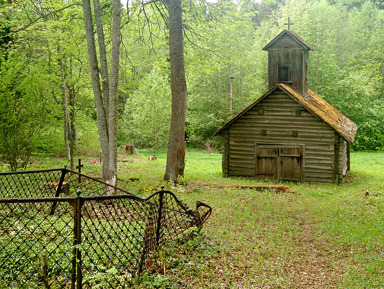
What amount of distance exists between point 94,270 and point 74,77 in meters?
13.4

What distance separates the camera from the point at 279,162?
19.8 metres

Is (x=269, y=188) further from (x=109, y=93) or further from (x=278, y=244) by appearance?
(x=109, y=93)

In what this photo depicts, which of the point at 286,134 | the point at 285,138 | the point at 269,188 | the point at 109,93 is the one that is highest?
the point at 109,93

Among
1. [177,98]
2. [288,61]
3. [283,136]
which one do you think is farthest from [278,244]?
[288,61]

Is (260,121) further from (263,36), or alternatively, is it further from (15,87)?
(263,36)

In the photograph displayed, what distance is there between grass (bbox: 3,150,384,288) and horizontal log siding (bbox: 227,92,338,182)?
3.78m

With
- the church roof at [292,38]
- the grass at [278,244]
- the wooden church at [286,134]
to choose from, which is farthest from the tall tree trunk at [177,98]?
the church roof at [292,38]

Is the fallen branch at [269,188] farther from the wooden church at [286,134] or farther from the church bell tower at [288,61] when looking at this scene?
the church bell tower at [288,61]

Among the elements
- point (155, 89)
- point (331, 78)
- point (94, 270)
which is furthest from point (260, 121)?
point (331, 78)

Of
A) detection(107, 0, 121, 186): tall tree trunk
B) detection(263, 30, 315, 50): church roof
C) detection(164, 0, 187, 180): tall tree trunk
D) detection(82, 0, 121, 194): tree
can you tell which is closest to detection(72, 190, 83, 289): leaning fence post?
detection(82, 0, 121, 194): tree

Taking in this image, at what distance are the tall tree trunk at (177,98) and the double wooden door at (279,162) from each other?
5973mm

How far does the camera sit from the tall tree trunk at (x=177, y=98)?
1541 cm

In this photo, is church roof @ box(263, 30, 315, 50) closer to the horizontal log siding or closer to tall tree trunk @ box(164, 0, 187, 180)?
the horizontal log siding

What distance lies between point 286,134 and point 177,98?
283 inches
